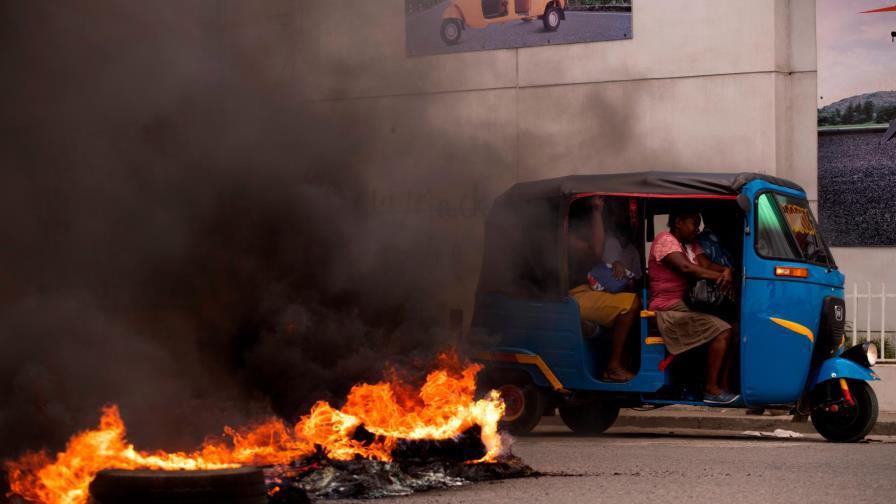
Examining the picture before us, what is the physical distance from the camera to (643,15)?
1589 centimetres

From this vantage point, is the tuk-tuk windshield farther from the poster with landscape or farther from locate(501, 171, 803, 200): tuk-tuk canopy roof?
the poster with landscape

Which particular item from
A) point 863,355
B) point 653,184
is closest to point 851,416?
point 863,355

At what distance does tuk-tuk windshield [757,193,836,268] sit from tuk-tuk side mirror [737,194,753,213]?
0.16 meters

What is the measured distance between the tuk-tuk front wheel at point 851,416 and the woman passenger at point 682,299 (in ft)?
2.39

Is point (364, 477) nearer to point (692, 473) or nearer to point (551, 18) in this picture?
point (692, 473)

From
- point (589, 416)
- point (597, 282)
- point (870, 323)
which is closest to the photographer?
point (597, 282)

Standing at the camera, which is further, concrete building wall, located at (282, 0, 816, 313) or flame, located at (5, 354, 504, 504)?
concrete building wall, located at (282, 0, 816, 313)

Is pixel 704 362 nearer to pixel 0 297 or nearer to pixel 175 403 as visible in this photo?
pixel 175 403

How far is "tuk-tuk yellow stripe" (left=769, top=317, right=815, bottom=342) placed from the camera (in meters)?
10.2

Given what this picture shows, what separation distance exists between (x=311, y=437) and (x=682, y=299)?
416 cm

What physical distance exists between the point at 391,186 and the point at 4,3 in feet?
9.68

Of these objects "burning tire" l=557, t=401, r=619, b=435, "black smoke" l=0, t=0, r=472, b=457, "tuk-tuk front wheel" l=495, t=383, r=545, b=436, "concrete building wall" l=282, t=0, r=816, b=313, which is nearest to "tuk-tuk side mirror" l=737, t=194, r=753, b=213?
"concrete building wall" l=282, t=0, r=816, b=313

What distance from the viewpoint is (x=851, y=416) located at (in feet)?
33.8

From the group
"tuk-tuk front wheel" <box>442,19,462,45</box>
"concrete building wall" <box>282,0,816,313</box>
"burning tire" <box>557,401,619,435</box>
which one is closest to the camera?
"concrete building wall" <box>282,0,816,313</box>
